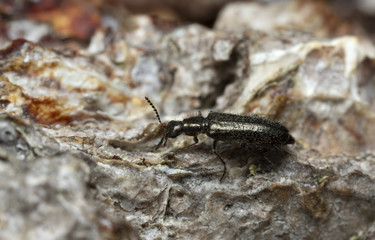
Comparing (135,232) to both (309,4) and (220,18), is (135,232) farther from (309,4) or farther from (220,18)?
(309,4)

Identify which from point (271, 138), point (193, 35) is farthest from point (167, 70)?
point (271, 138)

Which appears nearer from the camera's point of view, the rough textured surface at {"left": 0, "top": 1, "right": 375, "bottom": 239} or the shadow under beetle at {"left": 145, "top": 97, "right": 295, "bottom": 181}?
the rough textured surface at {"left": 0, "top": 1, "right": 375, "bottom": 239}

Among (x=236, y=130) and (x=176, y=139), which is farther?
(x=176, y=139)

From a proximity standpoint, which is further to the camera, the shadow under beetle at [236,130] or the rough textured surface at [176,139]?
the shadow under beetle at [236,130]
